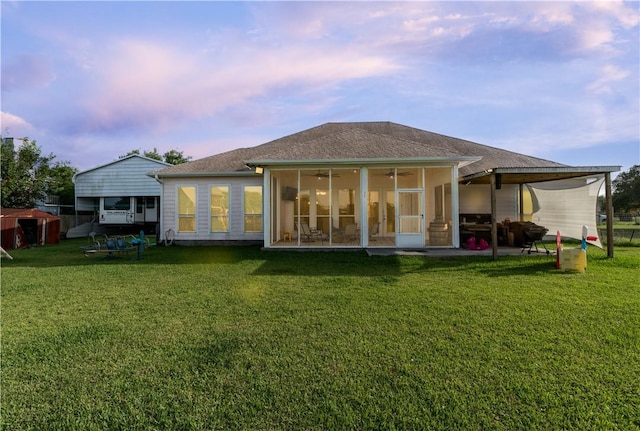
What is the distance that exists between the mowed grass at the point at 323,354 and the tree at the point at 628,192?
5983cm

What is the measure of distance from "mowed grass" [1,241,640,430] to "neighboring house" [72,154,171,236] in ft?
57.1

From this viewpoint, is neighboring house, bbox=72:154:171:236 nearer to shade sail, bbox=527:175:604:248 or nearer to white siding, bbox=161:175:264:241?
white siding, bbox=161:175:264:241

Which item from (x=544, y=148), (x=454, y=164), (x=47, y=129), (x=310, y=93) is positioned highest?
(x=47, y=129)

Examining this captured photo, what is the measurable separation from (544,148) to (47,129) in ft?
109

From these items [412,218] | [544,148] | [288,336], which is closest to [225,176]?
[412,218]

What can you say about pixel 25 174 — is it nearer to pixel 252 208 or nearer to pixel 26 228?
pixel 26 228

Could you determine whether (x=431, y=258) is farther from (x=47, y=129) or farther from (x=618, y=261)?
(x=47, y=129)

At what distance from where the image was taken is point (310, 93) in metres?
13.5

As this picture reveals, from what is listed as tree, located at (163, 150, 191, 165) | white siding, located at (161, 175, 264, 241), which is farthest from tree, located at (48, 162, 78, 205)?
white siding, located at (161, 175, 264, 241)

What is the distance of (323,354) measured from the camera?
135 inches

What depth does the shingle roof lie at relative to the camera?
10773 millimetres

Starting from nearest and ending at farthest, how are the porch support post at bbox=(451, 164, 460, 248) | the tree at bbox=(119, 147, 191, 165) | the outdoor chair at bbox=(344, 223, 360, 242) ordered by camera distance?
the porch support post at bbox=(451, 164, 460, 248) < the outdoor chair at bbox=(344, 223, 360, 242) < the tree at bbox=(119, 147, 191, 165)

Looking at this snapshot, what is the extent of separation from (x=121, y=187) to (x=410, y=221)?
2096 cm

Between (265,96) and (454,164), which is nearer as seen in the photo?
(454,164)
